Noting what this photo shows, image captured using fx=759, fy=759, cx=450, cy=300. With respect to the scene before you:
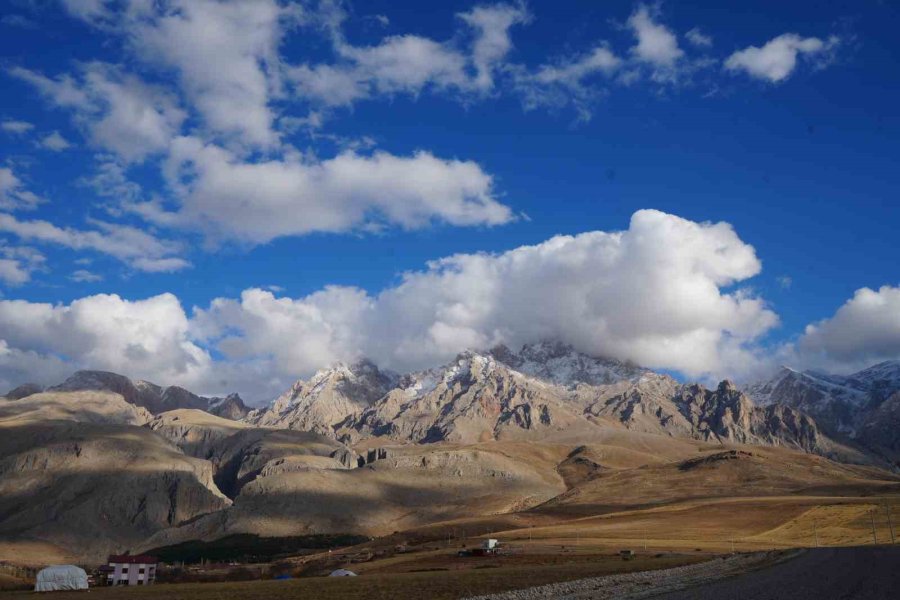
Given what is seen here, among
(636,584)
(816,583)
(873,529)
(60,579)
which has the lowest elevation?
(873,529)

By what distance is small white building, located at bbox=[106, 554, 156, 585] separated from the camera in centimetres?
13238

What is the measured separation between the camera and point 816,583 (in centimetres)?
4838

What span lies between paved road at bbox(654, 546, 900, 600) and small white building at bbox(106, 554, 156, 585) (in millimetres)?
109040

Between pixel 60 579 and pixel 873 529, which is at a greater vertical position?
pixel 60 579

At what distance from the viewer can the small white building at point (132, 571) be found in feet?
434

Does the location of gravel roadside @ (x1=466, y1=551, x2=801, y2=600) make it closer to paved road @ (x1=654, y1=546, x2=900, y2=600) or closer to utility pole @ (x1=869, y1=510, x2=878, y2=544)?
paved road @ (x1=654, y1=546, x2=900, y2=600)

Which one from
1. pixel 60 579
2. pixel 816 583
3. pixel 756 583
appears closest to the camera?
pixel 816 583

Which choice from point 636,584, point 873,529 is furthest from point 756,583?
point 873,529

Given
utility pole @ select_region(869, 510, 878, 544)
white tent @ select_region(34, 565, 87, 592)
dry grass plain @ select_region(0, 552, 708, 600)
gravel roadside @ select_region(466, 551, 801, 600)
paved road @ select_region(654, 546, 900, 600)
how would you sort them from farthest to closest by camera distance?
utility pole @ select_region(869, 510, 878, 544) → white tent @ select_region(34, 565, 87, 592) → dry grass plain @ select_region(0, 552, 708, 600) → gravel roadside @ select_region(466, 551, 801, 600) → paved road @ select_region(654, 546, 900, 600)

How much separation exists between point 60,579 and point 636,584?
79.1 meters

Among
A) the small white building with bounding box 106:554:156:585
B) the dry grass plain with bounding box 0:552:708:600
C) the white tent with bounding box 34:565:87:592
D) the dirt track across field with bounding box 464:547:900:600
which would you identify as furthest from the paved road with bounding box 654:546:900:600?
the small white building with bounding box 106:554:156:585

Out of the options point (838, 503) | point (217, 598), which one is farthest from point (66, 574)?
point (838, 503)

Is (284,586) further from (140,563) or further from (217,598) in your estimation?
(140,563)

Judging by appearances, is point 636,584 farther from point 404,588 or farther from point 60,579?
point 60,579
